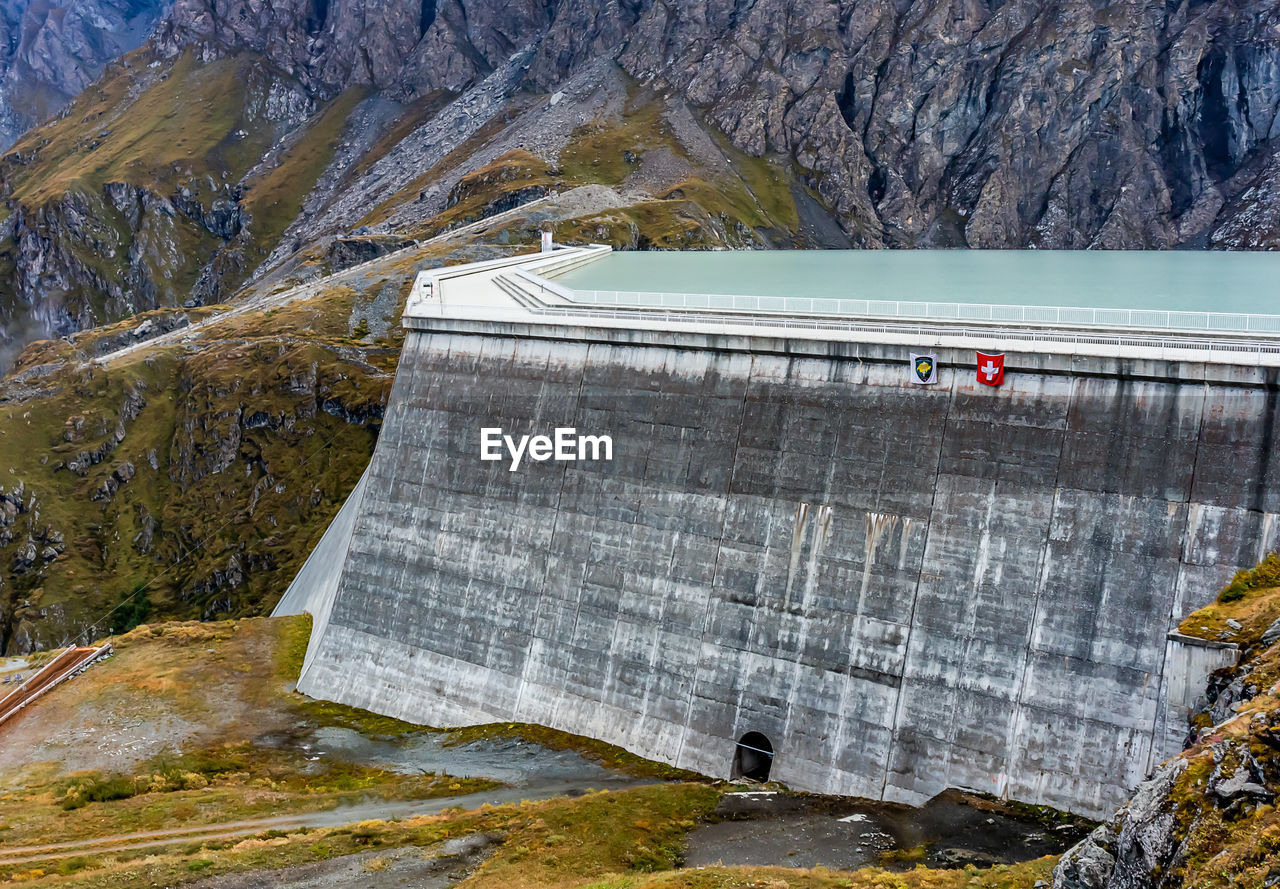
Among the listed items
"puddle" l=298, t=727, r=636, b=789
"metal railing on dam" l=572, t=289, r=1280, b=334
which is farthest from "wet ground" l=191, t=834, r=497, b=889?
"metal railing on dam" l=572, t=289, r=1280, b=334

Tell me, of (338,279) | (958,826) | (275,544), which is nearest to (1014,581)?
(958,826)

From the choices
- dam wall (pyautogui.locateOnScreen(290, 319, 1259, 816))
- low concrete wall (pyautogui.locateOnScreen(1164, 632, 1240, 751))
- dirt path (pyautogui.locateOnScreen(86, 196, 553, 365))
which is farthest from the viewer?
dirt path (pyautogui.locateOnScreen(86, 196, 553, 365))

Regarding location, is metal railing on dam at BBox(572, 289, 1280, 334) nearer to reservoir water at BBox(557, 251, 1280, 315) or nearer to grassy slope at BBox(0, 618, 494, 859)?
reservoir water at BBox(557, 251, 1280, 315)

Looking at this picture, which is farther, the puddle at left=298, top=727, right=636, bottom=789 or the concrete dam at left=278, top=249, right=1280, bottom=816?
the puddle at left=298, top=727, right=636, bottom=789

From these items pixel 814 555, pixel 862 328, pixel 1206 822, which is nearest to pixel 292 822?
pixel 814 555

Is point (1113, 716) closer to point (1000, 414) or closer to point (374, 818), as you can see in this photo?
point (1000, 414)

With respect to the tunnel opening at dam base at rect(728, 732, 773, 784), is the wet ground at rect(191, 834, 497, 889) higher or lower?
lower

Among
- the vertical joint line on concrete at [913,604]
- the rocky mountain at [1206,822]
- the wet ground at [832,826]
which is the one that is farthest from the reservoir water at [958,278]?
the rocky mountain at [1206,822]

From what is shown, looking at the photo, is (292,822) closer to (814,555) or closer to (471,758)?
(471,758)
